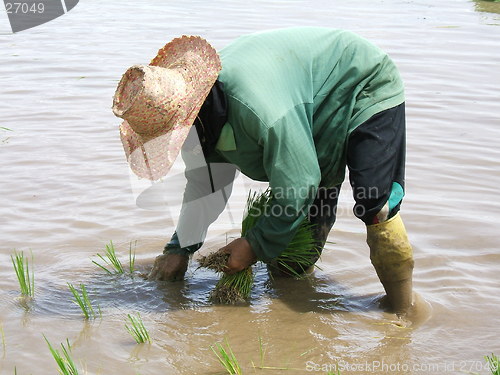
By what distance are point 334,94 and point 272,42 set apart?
0.33 metres

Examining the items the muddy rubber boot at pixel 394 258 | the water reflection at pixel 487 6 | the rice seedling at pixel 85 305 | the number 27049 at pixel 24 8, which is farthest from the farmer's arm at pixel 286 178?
the water reflection at pixel 487 6

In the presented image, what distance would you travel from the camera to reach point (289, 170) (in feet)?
9.64

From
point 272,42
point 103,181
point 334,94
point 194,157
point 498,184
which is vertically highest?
point 272,42

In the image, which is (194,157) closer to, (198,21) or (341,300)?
(341,300)

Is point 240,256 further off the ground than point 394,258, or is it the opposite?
point 240,256

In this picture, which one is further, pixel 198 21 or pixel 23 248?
pixel 198 21

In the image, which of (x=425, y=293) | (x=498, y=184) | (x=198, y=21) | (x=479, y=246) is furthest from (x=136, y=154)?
(x=198, y=21)

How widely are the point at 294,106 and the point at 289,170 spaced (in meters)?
0.24

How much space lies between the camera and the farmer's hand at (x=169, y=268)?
3.71 m

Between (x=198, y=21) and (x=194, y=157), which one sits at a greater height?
(x=194, y=157)

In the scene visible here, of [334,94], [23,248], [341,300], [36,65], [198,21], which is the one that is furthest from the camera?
[198,21]

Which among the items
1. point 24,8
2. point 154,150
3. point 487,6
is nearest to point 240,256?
point 154,150

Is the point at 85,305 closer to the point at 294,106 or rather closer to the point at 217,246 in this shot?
the point at 217,246

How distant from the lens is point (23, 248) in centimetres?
408
